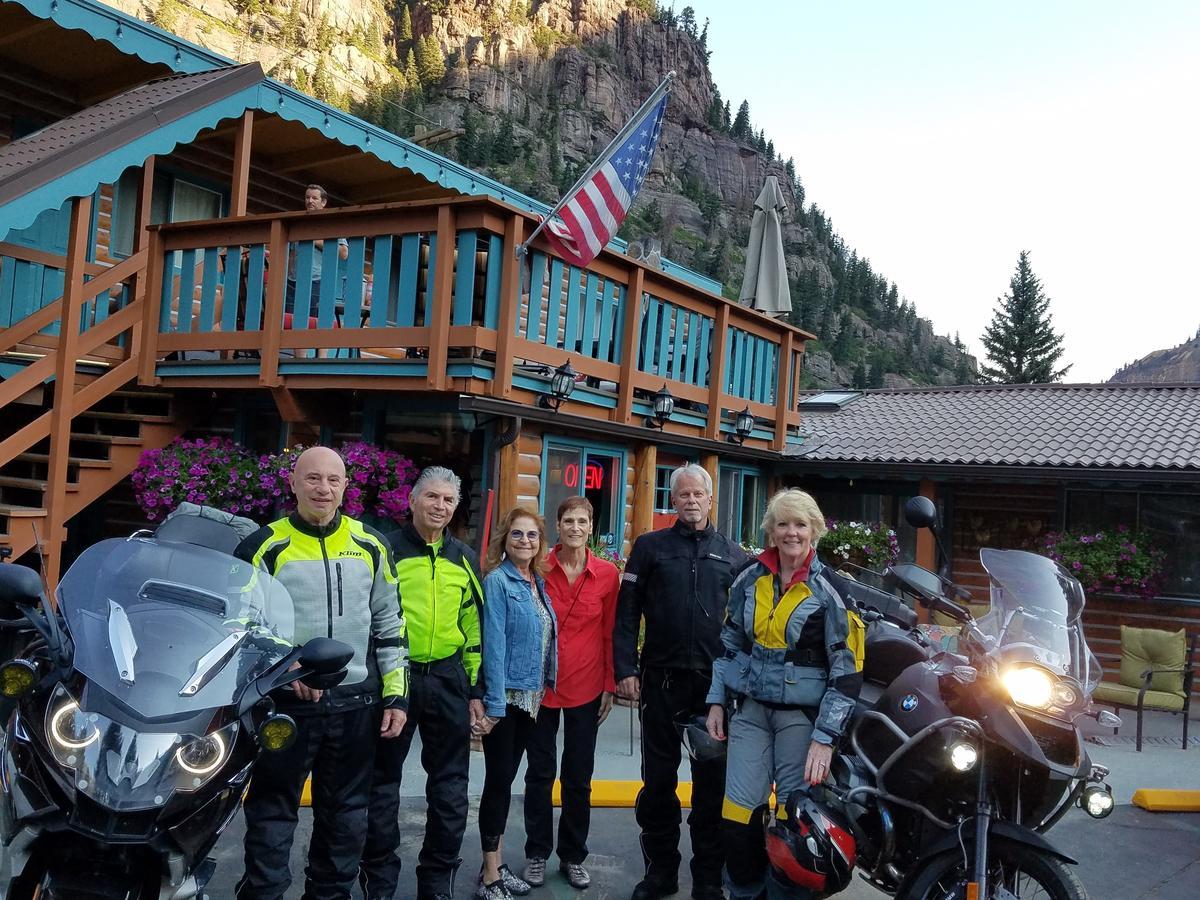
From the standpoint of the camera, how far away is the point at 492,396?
684cm

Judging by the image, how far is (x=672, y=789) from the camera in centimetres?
404

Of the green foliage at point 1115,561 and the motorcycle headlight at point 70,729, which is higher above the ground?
the green foliage at point 1115,561

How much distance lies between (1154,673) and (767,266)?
18.7ft

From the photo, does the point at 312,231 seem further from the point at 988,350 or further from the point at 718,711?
the point at 988,350

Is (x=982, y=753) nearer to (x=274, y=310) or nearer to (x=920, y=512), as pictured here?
(x=920, y=512)

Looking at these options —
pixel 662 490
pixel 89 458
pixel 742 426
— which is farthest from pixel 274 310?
pixel 742 426

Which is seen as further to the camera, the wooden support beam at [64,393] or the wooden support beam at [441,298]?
the wooden support beam at [64,393]

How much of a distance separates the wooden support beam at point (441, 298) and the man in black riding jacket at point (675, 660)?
2.83m

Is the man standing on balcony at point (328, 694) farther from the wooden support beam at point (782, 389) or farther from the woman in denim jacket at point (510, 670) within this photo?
the wooden support beam at point (782, 389)

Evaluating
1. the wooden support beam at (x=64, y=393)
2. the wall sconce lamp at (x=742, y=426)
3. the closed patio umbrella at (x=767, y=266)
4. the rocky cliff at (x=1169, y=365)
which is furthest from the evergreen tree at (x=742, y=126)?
the wooden support beam at (x=64, y=393)

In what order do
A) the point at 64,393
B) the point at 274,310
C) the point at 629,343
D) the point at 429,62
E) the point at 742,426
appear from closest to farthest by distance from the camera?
the point at 64,393
the point at 274,310
the point at 629,343
the point at 742,426
the point at 429,62

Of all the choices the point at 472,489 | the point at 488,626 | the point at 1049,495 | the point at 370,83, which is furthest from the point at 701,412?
the point at 370,83

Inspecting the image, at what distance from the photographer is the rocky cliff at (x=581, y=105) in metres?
73.8

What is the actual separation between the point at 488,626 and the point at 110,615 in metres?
1.69
